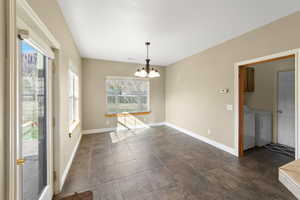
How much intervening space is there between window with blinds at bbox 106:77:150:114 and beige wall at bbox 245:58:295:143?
11.9 feet

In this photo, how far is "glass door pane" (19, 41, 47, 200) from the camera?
109 centimetres

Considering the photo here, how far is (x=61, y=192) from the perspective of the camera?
1765 millimetres

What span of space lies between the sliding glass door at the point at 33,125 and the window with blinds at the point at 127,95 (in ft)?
10.5

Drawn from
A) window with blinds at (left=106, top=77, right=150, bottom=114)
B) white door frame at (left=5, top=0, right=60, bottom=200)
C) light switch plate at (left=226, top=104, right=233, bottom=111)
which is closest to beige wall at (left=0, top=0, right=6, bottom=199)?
white door frame at (left=5, top=0, right=60, bottom=200)

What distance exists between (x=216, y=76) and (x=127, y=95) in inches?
130

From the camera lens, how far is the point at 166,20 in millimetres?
2195

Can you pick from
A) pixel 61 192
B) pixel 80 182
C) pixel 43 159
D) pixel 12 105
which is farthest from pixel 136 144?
pixel 12 105

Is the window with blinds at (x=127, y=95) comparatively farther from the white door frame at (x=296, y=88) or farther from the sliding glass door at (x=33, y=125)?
the white door frame at (x=296, y=88)

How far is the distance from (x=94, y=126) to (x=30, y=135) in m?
3.45

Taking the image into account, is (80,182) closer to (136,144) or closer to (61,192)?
(61,192)

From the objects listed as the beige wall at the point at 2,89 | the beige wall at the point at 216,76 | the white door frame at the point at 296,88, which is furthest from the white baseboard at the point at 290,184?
the beige wall at the point at 216,76

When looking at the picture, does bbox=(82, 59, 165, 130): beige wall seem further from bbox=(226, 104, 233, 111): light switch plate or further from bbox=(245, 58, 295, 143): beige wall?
bbox=(245, 58, 295, 143): beige wall

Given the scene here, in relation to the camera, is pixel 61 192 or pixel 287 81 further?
pixel 287 81

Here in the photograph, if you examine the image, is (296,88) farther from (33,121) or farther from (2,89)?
(33,121)
